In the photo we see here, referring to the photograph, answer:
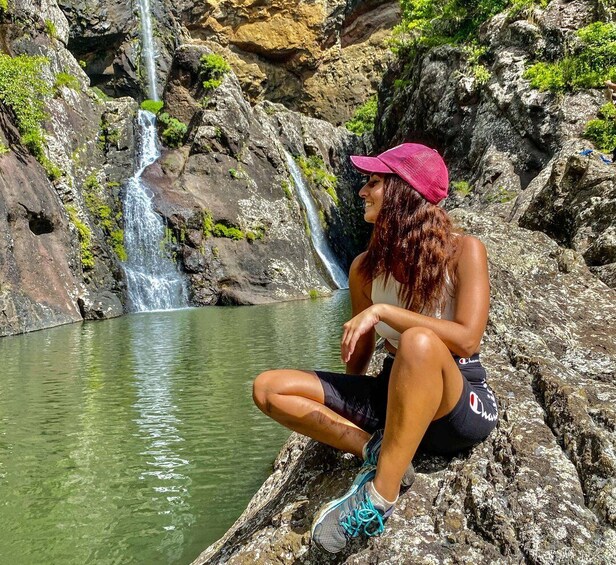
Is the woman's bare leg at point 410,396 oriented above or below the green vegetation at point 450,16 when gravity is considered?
below

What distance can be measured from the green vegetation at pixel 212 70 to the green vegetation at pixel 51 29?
7.04 m

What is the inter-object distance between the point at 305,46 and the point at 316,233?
23.2 meters

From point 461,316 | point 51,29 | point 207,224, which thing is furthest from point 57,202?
point 461,316

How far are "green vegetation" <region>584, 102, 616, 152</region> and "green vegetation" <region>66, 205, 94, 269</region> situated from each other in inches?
707

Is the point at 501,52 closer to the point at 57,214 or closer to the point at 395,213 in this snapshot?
the point at 57,214

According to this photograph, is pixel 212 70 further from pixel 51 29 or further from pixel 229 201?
pixel 51 29

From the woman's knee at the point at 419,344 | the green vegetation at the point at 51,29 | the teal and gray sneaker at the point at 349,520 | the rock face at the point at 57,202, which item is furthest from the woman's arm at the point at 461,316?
the green vegetation at the point at 51,29

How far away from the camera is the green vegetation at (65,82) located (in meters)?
Result: 27.7

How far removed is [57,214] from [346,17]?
3847cm

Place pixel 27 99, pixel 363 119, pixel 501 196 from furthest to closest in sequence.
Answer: pixel 363 119 < pixel 27 99 < pixel 501 196

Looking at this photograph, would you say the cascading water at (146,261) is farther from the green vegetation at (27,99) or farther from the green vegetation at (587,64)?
the green vegetation at (587,64)

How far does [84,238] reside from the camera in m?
24.4

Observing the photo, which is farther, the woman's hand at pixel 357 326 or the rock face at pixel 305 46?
the rock face at pixel 305 46

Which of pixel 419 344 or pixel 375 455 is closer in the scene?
pixel 419 344
